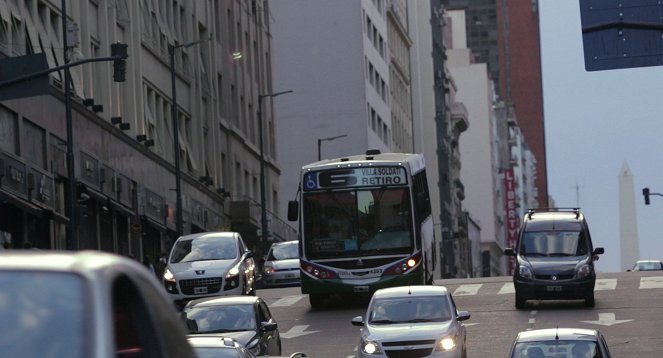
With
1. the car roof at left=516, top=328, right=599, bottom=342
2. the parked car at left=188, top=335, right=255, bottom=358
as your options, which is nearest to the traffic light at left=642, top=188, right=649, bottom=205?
the car roof at left=516, top=328, right=599, bottom=342

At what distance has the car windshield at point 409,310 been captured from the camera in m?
26.2

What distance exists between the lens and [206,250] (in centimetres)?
3659

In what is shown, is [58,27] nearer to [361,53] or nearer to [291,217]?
[291,217]

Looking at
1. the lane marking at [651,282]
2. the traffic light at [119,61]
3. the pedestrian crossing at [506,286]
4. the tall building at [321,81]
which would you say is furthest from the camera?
the tall building at [321,81]

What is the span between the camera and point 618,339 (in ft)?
104

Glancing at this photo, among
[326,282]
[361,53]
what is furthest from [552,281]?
[361,53]

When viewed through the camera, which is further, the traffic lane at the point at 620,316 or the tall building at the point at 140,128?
the tall building at the point at 140,128

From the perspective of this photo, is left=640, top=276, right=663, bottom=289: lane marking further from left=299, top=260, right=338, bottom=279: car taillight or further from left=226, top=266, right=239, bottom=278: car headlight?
→ left=226, top=266, right=239, bottom=278: car headlight

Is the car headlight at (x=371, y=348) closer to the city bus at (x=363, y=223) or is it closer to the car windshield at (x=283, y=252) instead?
the city bus at (x=363, y=223)

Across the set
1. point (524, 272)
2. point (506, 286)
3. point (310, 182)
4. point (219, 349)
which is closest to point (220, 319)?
point (219, 349)

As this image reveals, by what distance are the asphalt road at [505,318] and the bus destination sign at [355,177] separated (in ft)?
9.86

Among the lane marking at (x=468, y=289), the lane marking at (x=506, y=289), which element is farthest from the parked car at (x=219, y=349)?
the lane marking at (x=506, y=289)

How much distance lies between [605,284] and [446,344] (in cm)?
1996

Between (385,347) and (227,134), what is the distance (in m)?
53.3
